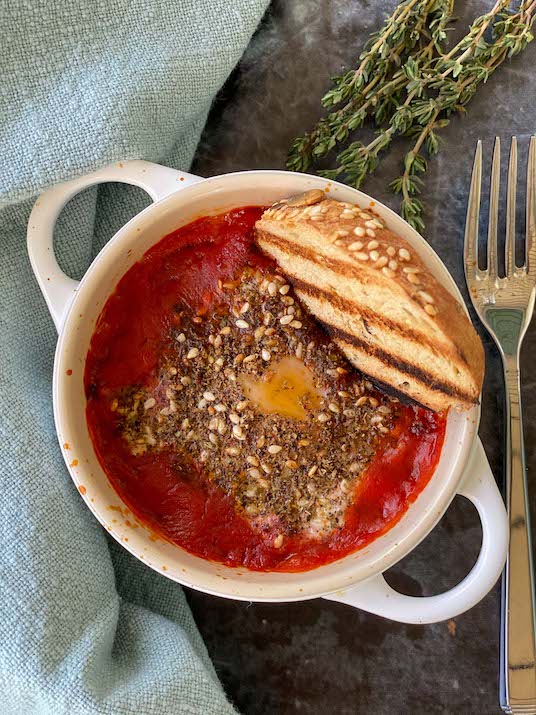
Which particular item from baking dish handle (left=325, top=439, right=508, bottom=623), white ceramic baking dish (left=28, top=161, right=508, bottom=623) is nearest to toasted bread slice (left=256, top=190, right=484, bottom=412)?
white ceramic baking dish (left=28, top=161, right=508, bottom=623)

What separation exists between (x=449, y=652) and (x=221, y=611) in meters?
0.84

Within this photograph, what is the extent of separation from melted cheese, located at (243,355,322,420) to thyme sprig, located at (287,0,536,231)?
0.70 meters

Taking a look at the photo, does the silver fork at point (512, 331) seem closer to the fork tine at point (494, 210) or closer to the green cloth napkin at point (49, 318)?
the fork tine at point (494, 210)

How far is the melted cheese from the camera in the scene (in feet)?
6.91

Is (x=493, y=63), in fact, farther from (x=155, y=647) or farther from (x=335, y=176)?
(x=155, y=647)

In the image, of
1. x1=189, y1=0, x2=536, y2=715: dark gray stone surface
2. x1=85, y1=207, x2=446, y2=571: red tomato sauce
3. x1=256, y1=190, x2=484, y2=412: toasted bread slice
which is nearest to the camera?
x1=256, y1=190, x2=484, y2=412: toasted bread slice

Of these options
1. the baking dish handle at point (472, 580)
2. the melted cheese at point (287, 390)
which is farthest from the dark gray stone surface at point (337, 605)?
the melted cheese at point (287, 390)

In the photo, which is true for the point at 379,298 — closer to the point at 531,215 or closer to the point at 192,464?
the point at 192,464

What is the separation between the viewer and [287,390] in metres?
2.11

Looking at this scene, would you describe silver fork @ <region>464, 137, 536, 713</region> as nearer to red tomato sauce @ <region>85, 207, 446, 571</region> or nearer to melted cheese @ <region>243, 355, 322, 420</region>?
red tomato sauce @ <region>85, 207, 446, 571</region>

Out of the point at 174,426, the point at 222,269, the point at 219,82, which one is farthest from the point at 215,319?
the point at 219,82

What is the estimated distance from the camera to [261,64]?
8.07 ft

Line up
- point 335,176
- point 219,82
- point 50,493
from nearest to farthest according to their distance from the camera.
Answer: point 50,493 < point 219,82 < point 335,176

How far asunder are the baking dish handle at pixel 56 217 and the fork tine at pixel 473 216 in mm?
970
